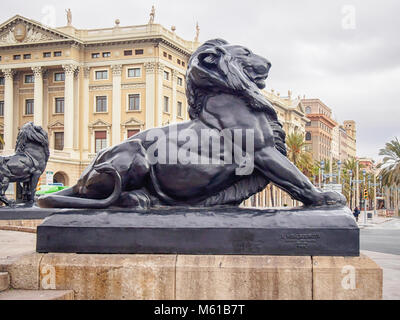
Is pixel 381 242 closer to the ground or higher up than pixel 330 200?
closer to the ground

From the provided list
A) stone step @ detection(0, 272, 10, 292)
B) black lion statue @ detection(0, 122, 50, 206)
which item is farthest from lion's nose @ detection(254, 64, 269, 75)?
black lion statue @ detection(0, 122, 50, 206)

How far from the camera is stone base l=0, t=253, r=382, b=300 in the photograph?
11.9 ft

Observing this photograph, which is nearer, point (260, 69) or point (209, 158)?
point (209, 158)

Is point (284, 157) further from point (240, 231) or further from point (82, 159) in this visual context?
point (82, 159)

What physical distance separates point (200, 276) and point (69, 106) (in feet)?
198

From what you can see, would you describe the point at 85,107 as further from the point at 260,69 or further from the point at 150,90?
the point at 260,69

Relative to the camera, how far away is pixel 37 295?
146 inches

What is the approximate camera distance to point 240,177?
14.6ft

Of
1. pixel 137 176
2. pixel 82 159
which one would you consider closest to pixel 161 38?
pixel 82 159

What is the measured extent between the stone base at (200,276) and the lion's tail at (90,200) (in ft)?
1.67

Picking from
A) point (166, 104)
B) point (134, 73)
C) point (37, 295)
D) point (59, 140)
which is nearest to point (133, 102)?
point (134, 73)

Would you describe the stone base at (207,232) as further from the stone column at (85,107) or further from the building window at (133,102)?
the stone column at (85,107)

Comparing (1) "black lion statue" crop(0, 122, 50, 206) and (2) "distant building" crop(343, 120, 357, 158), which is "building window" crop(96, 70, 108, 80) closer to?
(1) "black lion statue" crop(0, 122, 50, 206)
